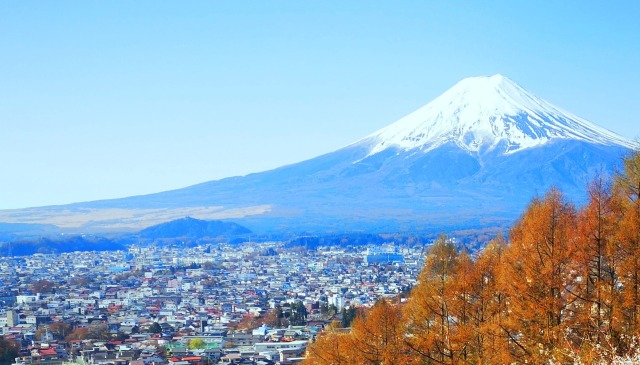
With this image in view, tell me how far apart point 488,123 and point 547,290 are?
449ft

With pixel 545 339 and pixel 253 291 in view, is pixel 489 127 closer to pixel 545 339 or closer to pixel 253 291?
pixel 253 291

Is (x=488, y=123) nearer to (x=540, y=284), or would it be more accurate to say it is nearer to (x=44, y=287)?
(x=44, y=287)

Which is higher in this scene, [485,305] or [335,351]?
[485,305]

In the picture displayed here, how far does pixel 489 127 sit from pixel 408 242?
60.1 meters

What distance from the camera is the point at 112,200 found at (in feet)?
567

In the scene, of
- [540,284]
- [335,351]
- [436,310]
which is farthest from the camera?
[335,351]

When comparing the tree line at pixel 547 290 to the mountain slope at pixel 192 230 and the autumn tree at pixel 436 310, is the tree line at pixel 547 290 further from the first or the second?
the mountain slope at pixel 192 230

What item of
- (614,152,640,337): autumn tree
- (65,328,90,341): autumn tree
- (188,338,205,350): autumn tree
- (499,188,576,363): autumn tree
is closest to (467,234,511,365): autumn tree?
(499,188,576,363): autumn tree

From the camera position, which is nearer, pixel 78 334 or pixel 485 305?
pixel 485 305

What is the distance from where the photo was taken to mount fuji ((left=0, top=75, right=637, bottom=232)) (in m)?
126

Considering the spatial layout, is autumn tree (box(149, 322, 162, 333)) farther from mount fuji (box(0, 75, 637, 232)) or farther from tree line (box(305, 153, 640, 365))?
mount fuji (box(0, 75, 637, 232))

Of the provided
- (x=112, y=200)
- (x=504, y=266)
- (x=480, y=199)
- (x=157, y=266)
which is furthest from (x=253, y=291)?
(x=112, y=200)

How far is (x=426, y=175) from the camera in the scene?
459ft

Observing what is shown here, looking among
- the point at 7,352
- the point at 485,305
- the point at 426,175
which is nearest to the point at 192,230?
the point at 426,175
